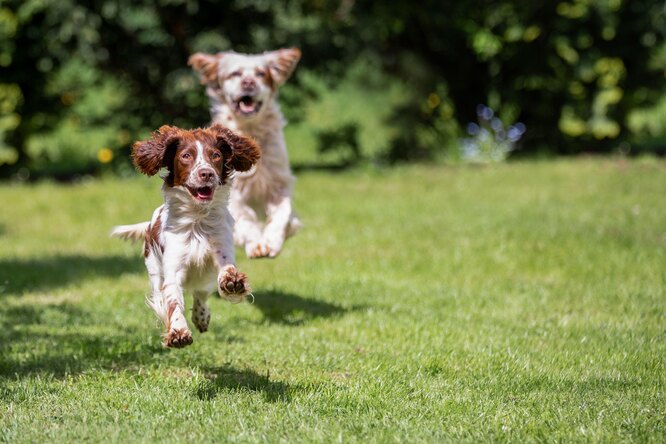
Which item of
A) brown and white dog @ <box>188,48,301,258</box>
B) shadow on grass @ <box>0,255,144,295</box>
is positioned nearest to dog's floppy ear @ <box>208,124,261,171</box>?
brown and white dog @ <box>188,48,301,258</box>

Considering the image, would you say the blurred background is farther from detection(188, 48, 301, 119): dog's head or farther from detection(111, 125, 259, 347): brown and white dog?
detection(111, 125, 259, 347): brown and white dog

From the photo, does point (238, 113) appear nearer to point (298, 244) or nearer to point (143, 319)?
point (143, 319)

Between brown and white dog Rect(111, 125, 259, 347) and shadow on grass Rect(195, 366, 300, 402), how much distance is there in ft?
1.31

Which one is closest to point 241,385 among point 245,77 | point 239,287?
point 239,287

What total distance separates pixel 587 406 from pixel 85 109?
43.4ft

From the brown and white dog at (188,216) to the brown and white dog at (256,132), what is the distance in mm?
1570

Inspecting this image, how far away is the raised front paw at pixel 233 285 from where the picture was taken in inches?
183

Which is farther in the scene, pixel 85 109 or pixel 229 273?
pixel 85 109

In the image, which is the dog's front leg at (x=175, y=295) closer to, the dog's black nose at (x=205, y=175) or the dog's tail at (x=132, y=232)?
the dog's black nose at (x=205, y=175)

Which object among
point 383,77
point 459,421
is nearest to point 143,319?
point 459,421

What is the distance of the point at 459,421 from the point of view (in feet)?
14.9

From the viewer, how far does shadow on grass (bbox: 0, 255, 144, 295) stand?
27.4ft

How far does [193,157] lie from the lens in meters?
4.87

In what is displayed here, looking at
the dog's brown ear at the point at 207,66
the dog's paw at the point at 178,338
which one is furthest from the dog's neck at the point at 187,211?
the dog's brown ear at the point at 207,66
